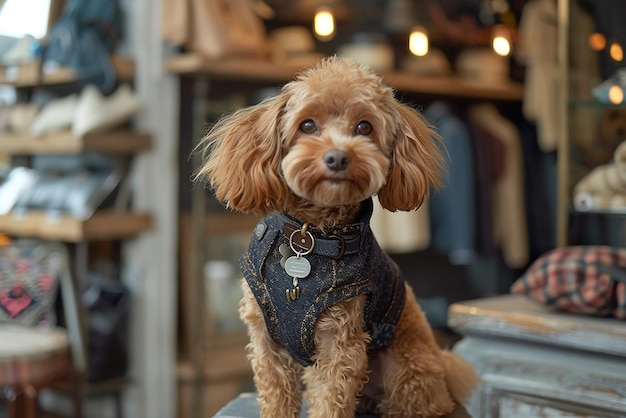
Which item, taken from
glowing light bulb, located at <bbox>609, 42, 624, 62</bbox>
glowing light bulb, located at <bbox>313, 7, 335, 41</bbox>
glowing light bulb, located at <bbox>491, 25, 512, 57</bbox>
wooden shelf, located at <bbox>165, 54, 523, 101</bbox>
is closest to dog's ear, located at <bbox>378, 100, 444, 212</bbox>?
glowing light bulb, located at <bbox>609, 42, 624, 62</bbox>

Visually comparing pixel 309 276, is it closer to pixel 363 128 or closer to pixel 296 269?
pixel 296 269

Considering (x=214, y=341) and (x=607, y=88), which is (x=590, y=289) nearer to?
(x=607, y=88)

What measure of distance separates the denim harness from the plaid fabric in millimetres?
696

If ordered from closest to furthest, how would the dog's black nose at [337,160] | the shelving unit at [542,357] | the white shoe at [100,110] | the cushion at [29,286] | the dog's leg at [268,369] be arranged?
the dog's black nose at [337,160]
the dog's leg at [268,369]
the shelving unit at [542,357]
the cushion at [29,286]
the white shoe at [100,110]

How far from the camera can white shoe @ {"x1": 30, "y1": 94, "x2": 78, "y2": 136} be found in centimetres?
322

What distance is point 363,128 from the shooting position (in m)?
1.16

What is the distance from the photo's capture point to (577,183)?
2189 mm

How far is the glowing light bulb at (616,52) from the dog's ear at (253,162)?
1364mm

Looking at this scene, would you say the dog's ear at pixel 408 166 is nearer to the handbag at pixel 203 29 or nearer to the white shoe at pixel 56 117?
the handbag at pixel 203 29

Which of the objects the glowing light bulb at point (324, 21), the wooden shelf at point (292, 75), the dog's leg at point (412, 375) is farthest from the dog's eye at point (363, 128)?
the glowing light bulb at point (324, 21)

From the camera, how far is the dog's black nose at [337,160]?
1.08 m

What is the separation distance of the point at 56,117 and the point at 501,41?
2.63 m

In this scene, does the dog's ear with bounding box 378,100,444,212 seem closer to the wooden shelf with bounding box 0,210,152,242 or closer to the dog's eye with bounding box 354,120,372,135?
the dog's eye with bounding box 354,120,372,135

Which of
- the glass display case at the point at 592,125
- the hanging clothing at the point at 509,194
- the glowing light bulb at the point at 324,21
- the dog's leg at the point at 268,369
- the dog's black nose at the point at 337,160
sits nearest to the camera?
the dog's black nose at the point at 337,160
